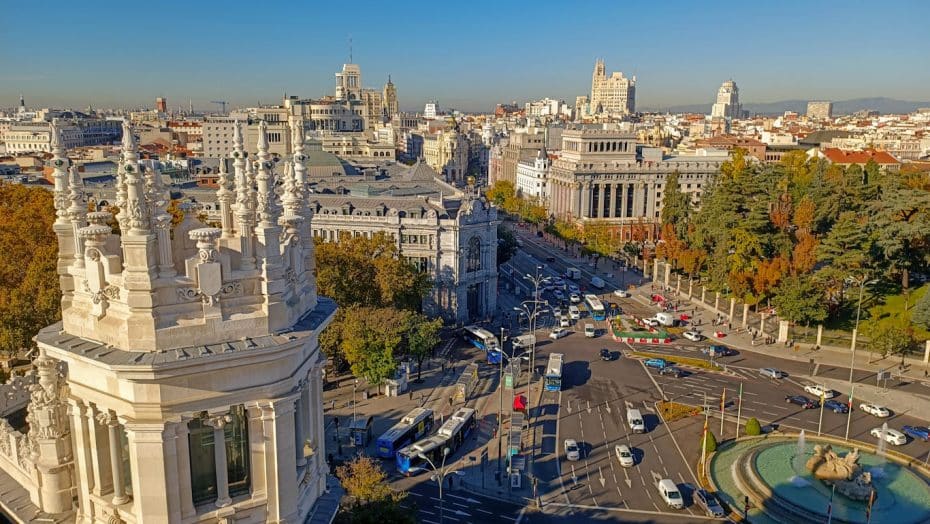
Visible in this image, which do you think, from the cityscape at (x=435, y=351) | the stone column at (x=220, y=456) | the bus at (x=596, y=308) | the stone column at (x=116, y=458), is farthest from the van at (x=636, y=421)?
the stone column at (x=116, y=458)

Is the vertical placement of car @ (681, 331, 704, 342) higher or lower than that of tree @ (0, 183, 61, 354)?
lower

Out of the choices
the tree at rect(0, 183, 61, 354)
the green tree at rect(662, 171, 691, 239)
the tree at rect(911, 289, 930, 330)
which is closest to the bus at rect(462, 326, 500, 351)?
the tree at rect(0, 183, 61, 354)

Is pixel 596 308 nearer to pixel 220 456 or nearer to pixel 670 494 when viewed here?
pixel 670 494

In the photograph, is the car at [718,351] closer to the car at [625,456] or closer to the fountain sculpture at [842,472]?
the fountain sculpture at [842,472]

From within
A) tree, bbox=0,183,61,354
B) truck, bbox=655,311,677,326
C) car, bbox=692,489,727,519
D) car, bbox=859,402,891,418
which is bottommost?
car, bbox=692,489,727,519

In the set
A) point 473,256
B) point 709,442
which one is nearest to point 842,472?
point 709,442

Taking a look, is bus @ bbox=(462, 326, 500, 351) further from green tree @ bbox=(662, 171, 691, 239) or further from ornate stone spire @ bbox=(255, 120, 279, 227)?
ornate stone spire @ bbox=(255, 120, 279, 227)
